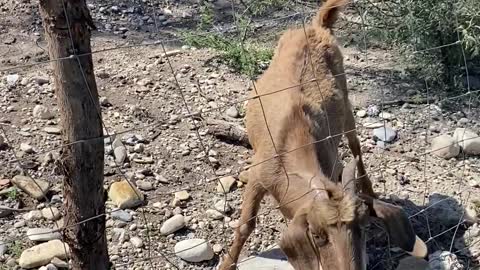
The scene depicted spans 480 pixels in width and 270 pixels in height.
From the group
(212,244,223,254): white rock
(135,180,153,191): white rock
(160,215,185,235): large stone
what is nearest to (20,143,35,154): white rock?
(135,180,153,191): white rock

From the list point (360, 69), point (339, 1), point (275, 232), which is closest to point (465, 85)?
point (360, 69)

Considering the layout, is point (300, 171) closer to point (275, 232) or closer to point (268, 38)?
point (275, 232)

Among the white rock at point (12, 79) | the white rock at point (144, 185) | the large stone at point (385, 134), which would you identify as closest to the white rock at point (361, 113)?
the large stone at point (385, 134)

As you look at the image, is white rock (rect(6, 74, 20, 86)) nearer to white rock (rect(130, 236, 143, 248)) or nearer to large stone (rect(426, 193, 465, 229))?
white rock (rect(130, 236, 143, 248))

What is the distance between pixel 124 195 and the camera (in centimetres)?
521

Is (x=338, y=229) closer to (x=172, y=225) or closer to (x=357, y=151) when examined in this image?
(x=172, y=225)

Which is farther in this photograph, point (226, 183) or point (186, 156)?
point (186, 156)

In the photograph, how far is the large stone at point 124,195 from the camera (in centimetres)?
518

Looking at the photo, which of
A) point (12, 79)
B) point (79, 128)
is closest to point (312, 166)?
point (79, 128)

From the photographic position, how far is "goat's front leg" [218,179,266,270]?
4727 millimetres

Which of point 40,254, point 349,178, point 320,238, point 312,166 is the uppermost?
point 349,178

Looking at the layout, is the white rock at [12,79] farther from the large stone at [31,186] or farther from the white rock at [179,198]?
the white rock at [179,198]

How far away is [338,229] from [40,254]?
1885 millimetres

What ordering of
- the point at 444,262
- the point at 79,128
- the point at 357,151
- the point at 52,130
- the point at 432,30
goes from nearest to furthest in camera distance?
the point at 79,128
the point at 444,262
the point at 357,151
the point at 52,130
the point at 432,30
